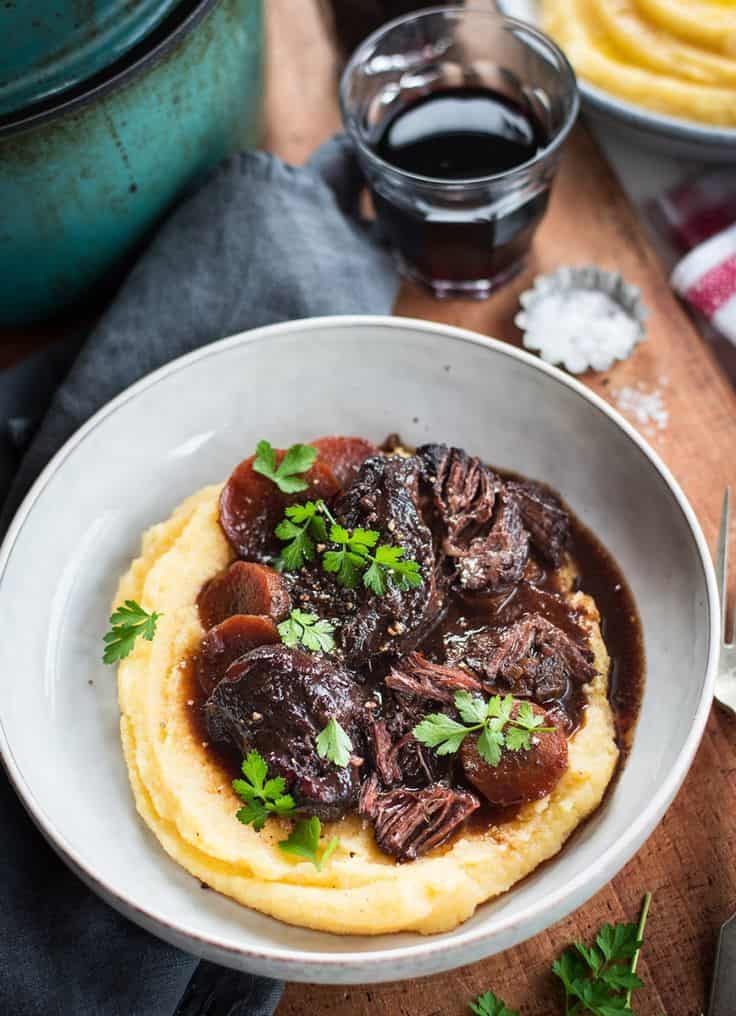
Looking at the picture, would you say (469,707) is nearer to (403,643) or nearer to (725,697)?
(403,643)

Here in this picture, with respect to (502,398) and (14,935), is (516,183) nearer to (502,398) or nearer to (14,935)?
(502,398)

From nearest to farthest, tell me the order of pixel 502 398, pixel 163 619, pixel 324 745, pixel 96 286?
pixel 324 745 < pixel 163 619 < pixel 502 398 < pixel 96 286

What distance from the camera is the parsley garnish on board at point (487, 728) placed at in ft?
12.7

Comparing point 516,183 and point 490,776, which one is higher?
point 516,183

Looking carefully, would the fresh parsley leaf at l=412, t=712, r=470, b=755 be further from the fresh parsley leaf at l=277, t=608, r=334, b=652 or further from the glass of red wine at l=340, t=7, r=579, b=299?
the glass of red wine at l=340, t=7, r=579, b=299

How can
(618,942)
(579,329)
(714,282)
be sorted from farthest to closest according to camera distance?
1. (714,282)
2. (579,329)
3. (618,942)

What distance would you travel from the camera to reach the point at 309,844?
12.5 feet

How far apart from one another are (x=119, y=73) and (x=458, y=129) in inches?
71.0

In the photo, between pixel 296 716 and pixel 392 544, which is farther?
pixel 392 544

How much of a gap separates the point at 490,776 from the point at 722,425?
228cm

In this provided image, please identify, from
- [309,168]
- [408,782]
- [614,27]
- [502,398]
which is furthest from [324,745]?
[614,27]

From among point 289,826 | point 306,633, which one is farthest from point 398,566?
point 289,826

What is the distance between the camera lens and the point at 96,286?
5.67 m

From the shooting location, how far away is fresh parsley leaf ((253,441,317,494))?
458cm
